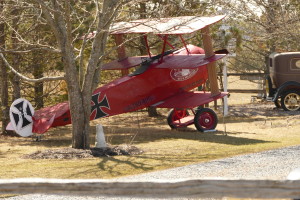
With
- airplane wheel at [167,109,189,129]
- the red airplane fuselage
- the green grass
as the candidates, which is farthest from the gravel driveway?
airplane wheel at [167,109,189,129]

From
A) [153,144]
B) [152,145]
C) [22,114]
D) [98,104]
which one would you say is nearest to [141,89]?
[98,104]

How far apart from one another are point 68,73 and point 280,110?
13527 millimetres

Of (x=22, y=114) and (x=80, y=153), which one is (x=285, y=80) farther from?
(x=80, y=153)

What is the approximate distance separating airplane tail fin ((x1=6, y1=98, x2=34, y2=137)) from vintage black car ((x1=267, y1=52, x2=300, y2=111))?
12.6 m

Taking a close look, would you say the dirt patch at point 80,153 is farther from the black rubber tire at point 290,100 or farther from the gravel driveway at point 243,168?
the black rubber tire at point 290,100

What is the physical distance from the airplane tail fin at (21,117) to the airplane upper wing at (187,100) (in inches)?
183

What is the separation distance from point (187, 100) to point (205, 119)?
2.84ft

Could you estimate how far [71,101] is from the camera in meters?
15.0

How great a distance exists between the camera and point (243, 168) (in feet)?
39.1

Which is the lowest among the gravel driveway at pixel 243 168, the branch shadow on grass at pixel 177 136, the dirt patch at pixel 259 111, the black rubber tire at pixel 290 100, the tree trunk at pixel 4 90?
the gravel driveway at pixel 243 168

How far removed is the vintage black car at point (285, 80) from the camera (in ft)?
84.4

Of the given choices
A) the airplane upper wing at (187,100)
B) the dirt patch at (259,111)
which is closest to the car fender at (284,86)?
the dirt patch at (259,111)

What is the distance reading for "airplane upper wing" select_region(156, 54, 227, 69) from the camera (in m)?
18.6

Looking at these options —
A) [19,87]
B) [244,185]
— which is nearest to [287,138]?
[19,87]
